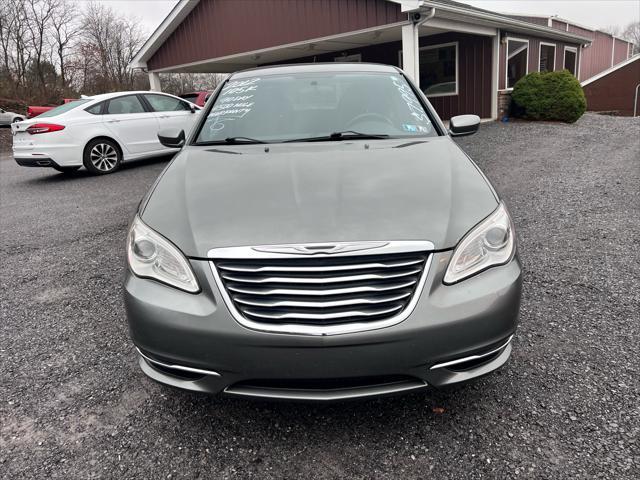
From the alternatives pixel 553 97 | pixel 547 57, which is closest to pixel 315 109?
pixel 553 97

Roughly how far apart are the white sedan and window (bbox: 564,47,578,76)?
16087 mm

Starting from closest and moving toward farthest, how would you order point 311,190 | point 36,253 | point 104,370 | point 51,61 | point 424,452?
point 424,452 → point 311,190 → point 104,370 → point 36,253 → point 51,61

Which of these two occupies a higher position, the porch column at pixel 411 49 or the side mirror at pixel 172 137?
the porch column at pixel 411 49

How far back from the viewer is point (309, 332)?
1629mm

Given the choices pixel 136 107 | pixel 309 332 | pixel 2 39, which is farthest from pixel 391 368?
pixel 2 39

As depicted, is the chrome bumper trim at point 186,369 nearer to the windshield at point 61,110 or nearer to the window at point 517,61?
the windshield at point 61,110

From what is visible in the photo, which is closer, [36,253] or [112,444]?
[112,444]

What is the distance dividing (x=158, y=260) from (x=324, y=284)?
27.3 inches

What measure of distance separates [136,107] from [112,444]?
27.2ft

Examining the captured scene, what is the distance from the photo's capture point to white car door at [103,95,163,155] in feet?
28.3

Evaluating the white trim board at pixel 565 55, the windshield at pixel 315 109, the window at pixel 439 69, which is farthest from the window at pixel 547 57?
the windshield at pixel 315 109

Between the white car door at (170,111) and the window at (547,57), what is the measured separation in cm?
1251

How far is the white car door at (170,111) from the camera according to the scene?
9.20m

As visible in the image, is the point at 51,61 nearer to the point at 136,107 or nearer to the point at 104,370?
the point at 136,107
